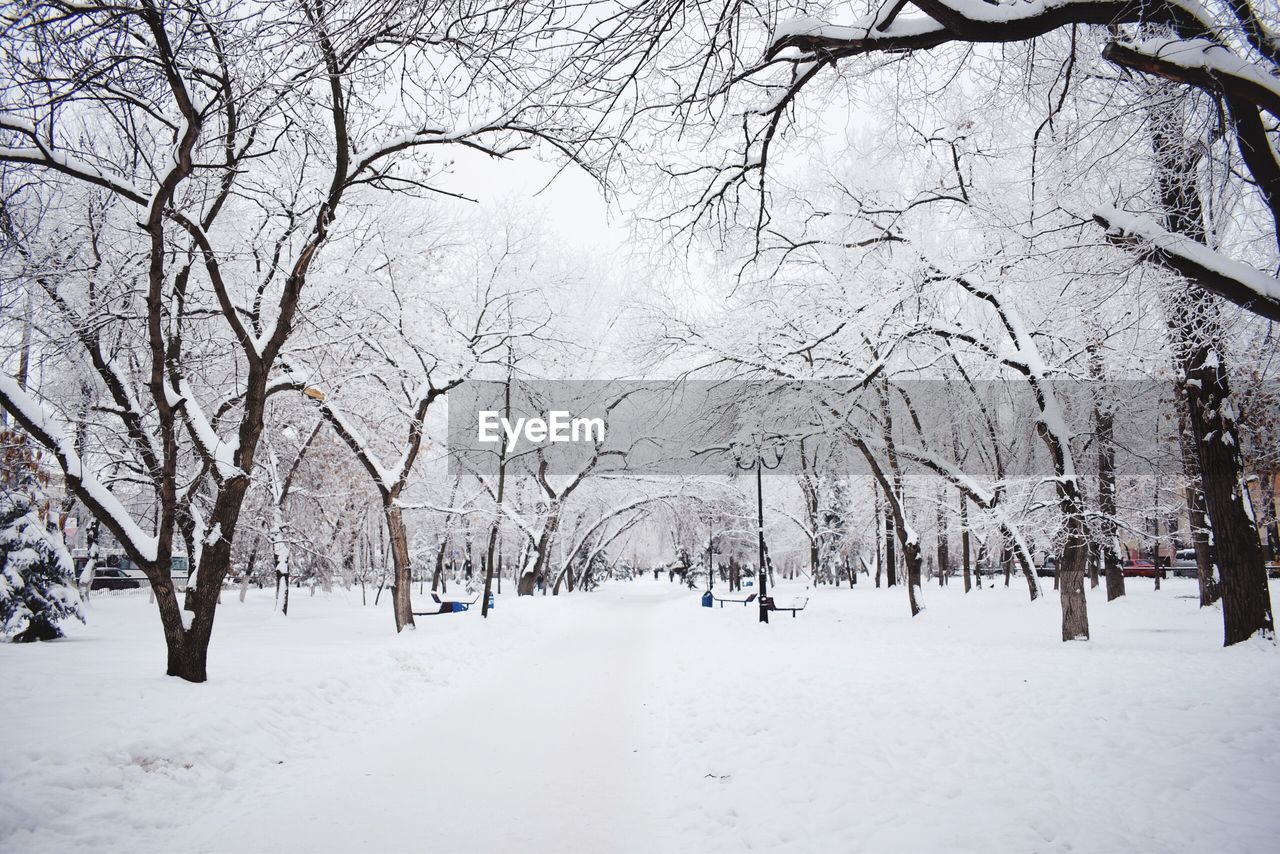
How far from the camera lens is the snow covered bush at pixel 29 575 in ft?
37.8

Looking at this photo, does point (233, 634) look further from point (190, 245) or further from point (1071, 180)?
point (1071, 180)

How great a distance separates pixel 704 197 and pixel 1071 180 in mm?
3428

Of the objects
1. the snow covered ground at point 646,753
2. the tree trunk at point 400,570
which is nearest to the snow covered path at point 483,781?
the snow covered ground at point 646,753

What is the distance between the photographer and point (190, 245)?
30.7ft

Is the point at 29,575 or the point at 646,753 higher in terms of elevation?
the point at 29,575

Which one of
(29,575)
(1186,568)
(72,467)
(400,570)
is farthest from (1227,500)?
(1186,568)

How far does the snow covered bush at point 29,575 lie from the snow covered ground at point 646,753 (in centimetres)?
140

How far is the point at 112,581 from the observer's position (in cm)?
3700

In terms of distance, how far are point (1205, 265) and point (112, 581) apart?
48031 millimetres

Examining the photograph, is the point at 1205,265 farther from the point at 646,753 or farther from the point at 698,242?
the point at 646,753

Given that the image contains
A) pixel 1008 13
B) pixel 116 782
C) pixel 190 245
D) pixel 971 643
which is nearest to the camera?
pixel 1008 13

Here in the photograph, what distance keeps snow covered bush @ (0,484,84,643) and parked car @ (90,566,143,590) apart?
30.6 metres

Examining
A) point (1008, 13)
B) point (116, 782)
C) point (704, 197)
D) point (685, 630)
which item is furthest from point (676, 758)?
point (685, 630)

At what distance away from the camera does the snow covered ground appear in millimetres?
4078
